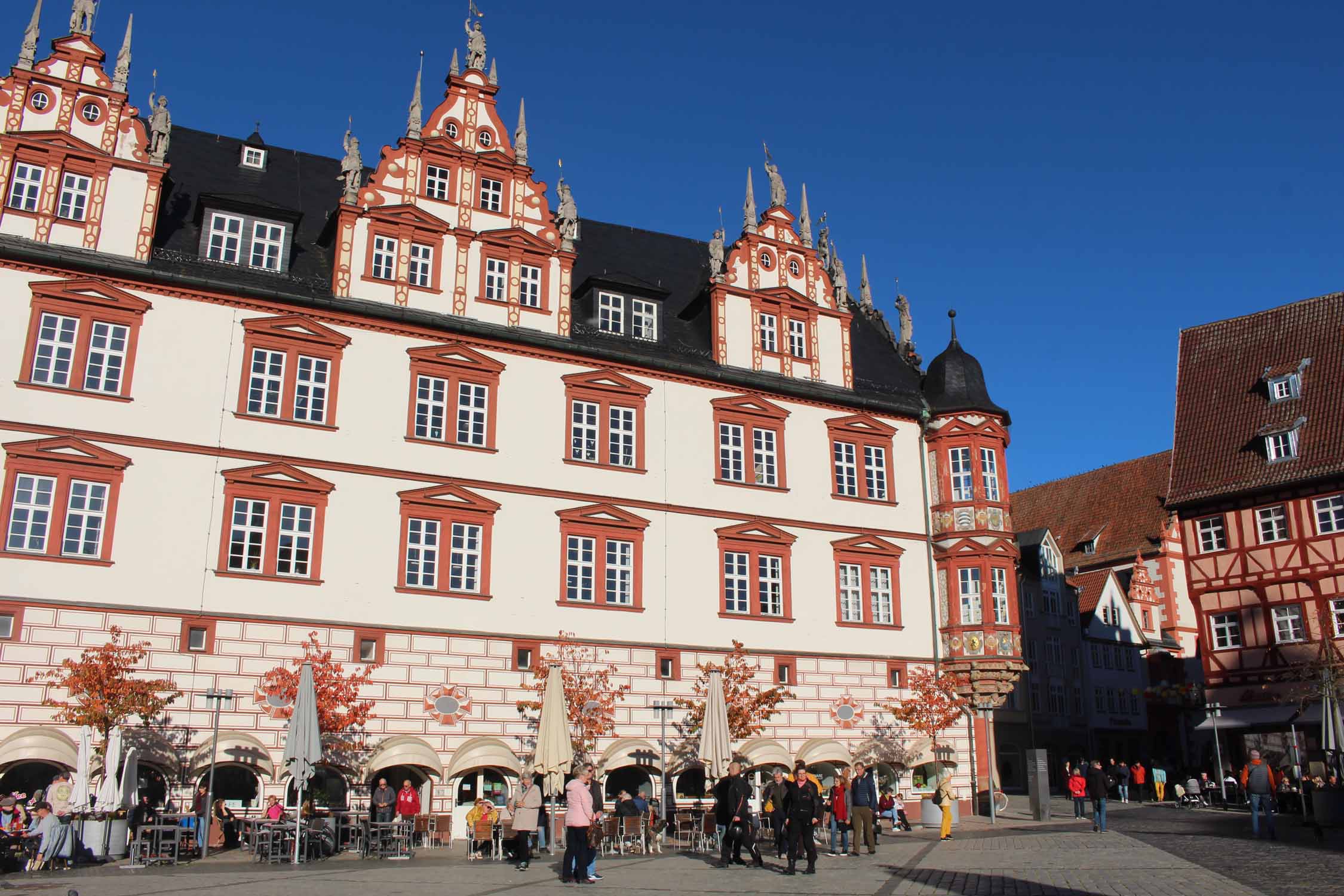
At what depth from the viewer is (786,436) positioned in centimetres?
3303

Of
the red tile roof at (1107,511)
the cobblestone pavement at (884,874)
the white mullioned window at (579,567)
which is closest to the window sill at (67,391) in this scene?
the cobblestone pavement at (884,874)

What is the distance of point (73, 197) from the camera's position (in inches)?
1030

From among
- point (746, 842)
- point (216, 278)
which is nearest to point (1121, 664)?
point (746, 842)

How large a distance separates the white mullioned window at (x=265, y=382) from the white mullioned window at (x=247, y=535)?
6.77 ft

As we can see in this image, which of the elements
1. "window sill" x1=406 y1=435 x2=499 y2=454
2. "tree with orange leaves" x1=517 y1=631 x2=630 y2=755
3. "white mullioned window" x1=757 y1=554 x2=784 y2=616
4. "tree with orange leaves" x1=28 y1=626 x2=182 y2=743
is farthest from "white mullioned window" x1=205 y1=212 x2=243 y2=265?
"white mullioned window" x1=757 y1=554 x2=784 y2=616

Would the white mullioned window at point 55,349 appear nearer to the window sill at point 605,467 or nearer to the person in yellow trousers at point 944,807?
the window sill at point 605,467

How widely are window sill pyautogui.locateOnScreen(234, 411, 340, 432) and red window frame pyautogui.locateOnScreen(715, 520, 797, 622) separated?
32.9 feet

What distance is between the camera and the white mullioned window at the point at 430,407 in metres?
28.2

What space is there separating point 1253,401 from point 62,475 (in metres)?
39.3

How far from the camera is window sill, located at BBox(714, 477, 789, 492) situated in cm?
3161

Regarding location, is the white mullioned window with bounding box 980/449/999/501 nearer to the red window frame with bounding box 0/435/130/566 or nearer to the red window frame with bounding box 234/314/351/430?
the red window frame with bounding box 234/314/351/430

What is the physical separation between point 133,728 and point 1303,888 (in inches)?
793

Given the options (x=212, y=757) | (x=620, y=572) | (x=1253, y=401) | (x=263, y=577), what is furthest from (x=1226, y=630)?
(x=212, y=757)

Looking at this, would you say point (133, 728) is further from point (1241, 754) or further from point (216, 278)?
point (1241, 754)
